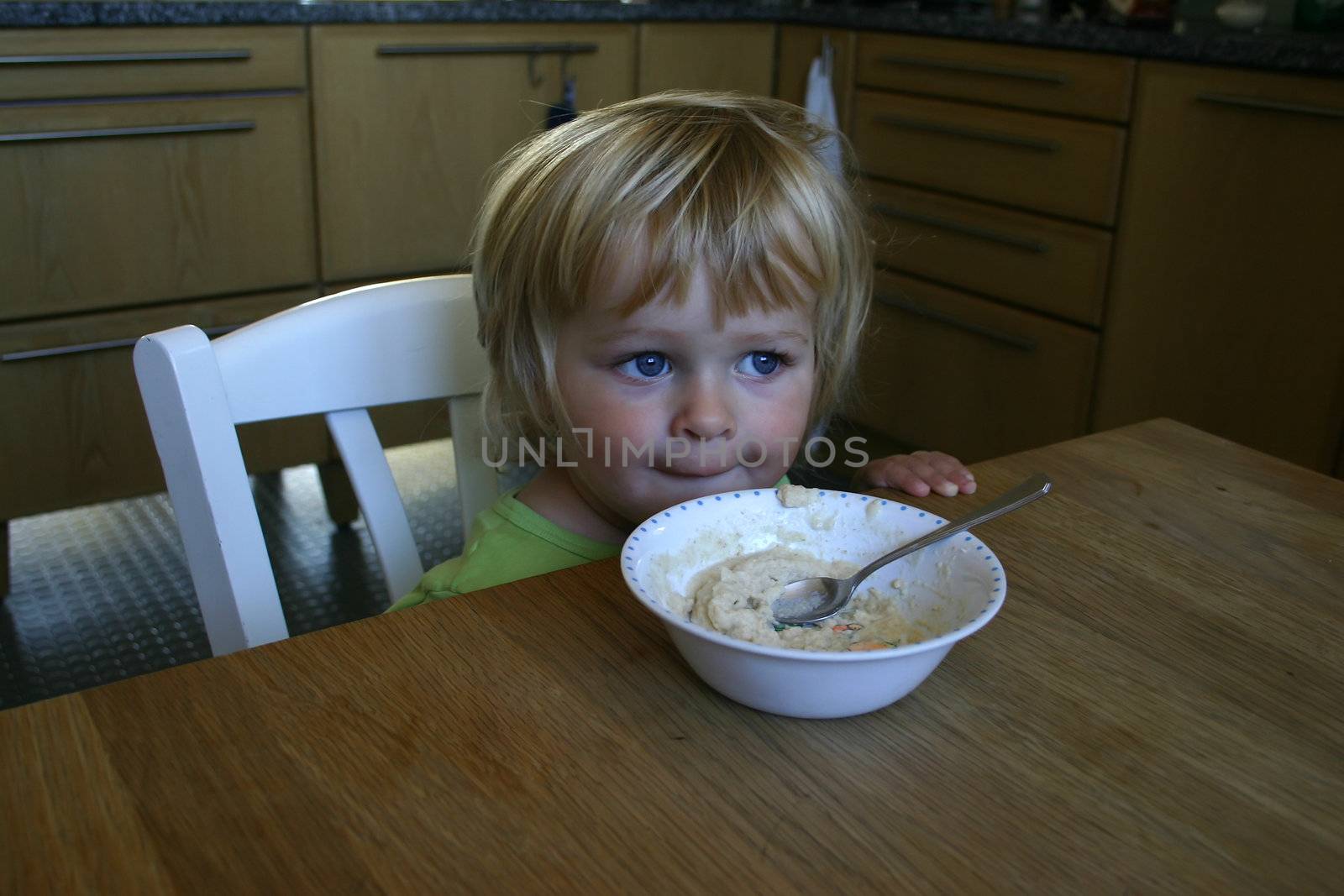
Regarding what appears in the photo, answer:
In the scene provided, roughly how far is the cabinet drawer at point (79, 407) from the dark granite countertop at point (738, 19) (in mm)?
483

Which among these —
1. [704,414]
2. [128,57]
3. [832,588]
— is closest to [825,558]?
[832,588]

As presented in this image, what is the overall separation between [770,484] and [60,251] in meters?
1.59

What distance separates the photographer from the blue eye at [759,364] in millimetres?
860

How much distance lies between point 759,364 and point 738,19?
6.69ft

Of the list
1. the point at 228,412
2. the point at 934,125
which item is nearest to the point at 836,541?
the point at 228,412

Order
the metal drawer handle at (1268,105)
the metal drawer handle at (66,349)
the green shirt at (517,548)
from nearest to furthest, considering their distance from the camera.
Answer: the green shirt at (517,548) → the metal drawer handle at (1268,105) → the metal drawer handle at (66,349)

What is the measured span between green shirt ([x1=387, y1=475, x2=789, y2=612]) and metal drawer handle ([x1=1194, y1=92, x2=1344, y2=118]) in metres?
1.47

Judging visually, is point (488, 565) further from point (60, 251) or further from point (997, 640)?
point (60, 251)

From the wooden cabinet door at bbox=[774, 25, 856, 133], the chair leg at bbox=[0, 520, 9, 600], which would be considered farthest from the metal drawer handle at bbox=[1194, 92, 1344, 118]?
the chair leg at bbox=[0, 520, 9, 600]

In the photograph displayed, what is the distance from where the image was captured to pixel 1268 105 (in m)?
1.96

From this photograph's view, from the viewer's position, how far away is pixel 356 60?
2.24 m

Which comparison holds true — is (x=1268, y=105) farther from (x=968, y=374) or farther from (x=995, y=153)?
(x=968, y=374)

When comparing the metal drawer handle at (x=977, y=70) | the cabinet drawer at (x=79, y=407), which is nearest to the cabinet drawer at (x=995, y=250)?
the metal drawer handle at (x=977, y=70)

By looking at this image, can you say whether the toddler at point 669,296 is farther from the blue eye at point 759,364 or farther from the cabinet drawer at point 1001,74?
the cabinet drawer at point 1001,74
